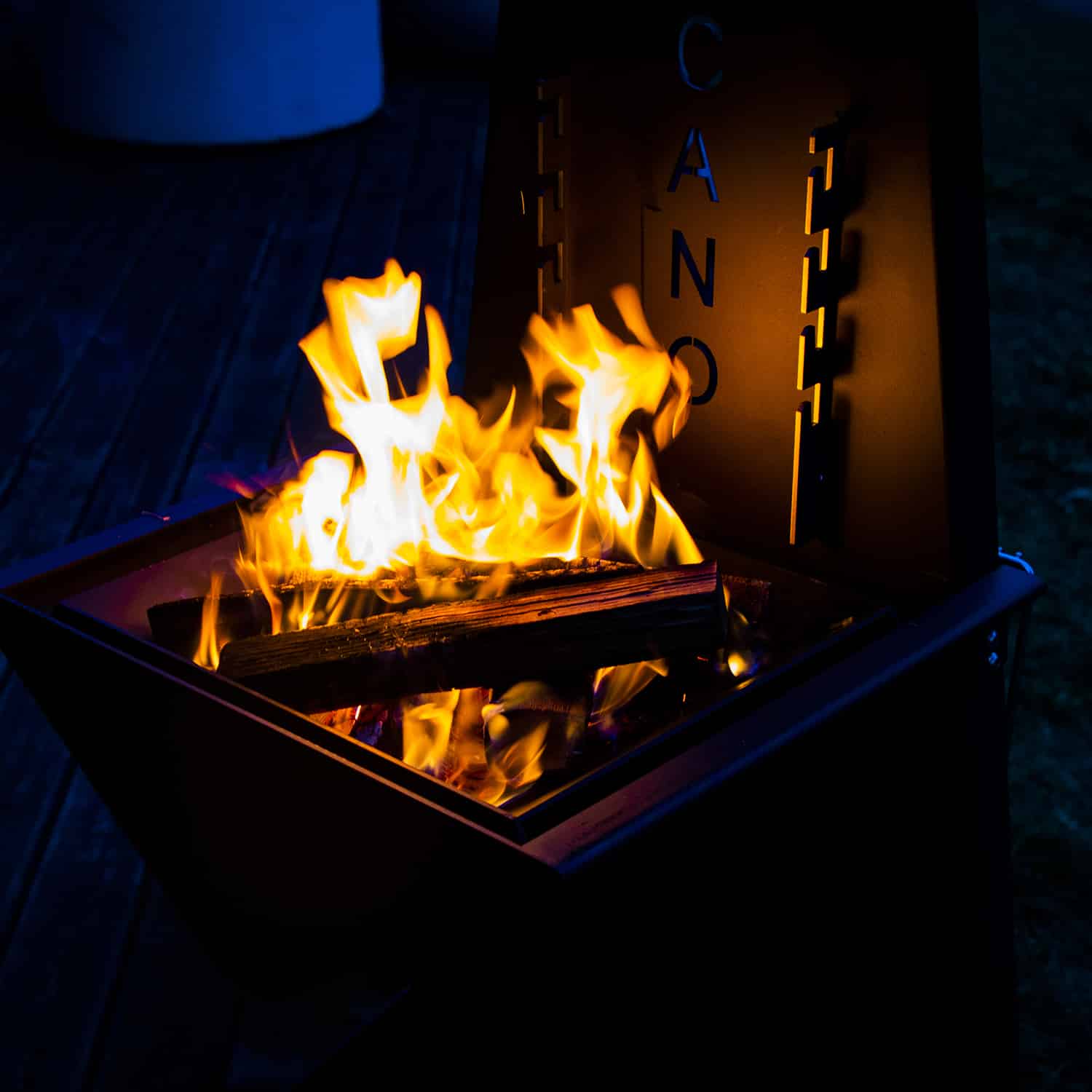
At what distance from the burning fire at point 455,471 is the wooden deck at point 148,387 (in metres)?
0.53

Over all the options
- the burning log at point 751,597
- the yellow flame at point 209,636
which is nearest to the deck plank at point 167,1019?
the yellow flame at point 209,636

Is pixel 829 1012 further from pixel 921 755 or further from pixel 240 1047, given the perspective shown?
pixel 240 1047

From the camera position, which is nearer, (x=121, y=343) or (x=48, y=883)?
(x=48, y=883)

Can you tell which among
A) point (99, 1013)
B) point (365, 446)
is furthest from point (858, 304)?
point (99, 1013)

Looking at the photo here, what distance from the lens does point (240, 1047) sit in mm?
1392

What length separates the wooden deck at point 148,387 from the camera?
1.43 metres

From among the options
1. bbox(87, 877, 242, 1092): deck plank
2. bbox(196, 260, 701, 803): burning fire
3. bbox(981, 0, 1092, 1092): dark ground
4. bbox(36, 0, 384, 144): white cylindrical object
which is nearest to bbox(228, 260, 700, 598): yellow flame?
bbox(196, 260, 701, 803): burning fire

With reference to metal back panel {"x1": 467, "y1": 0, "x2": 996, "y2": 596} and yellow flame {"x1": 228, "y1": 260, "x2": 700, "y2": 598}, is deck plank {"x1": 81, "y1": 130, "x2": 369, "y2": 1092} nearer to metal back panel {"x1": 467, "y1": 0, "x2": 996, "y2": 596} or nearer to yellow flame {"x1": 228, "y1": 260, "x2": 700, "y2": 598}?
yellow flame {"x1": 228, "y1": 260, "x2": 700, "y2": 598}

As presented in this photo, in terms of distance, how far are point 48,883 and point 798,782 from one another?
3.50 feet

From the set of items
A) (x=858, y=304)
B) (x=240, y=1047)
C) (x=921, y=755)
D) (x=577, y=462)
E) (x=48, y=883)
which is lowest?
(x=240, y=1047)

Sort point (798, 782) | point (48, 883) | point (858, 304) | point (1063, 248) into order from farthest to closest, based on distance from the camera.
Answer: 1. point (1063, 248)
2. point (48, 883)
3. point (858, 304)
4. point (798, 782)

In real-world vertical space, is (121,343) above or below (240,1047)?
above

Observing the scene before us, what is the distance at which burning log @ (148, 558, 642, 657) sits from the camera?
1227mm

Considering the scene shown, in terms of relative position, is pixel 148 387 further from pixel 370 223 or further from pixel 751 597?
pixel 751 597
